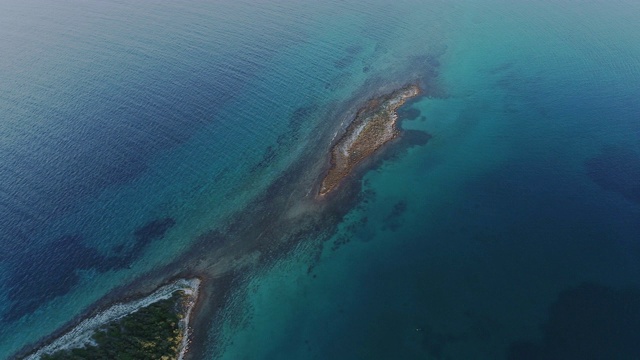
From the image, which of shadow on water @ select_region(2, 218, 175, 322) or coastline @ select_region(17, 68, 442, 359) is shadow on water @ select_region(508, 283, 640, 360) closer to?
coastline @ select_region(17, 68, 442, 359)

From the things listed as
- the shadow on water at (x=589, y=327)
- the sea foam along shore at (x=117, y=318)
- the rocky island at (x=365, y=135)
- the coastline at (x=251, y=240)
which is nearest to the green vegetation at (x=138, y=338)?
the sea foam along shore at (x=117, y=318)

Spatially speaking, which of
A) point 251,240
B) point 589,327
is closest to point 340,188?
point 251,240

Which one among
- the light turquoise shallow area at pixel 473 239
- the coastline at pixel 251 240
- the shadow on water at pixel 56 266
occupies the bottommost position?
the light turquoise shallow area at pixel 473 239

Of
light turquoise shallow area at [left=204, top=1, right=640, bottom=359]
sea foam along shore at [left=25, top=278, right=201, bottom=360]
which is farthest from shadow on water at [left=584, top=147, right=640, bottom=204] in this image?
sea foam along shore at [left=25, top=278, right=201, bottom=360]

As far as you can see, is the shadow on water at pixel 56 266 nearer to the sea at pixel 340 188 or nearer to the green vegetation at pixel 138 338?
the sea at pixel 340 188

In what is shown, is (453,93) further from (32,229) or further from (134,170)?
(32,229)

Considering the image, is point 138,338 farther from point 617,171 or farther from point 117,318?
point 617,171

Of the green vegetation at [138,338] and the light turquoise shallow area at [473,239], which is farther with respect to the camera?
the light turquoise shallow area at [473,239]

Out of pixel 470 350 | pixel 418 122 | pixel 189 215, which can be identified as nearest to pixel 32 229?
pixel 189 215
